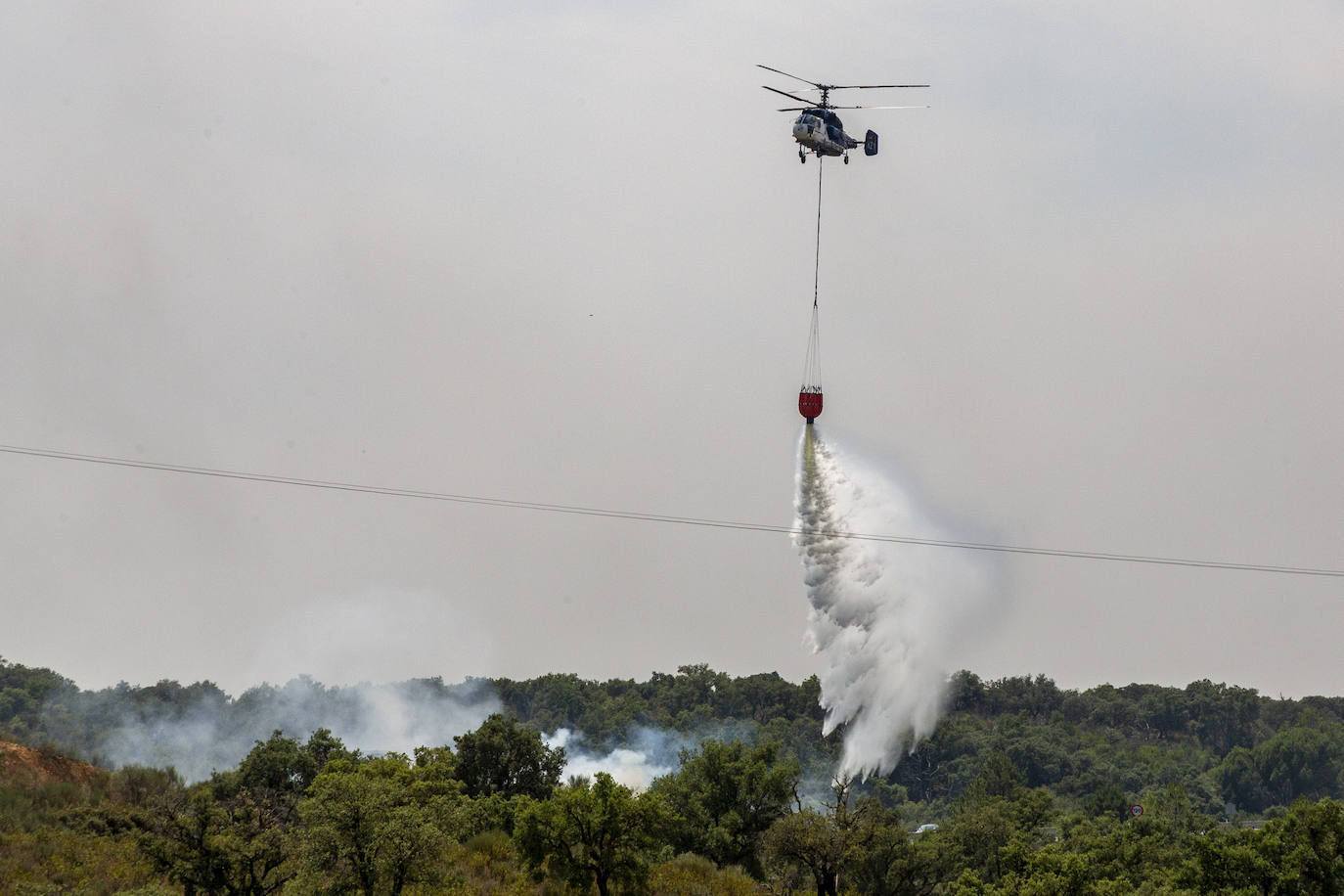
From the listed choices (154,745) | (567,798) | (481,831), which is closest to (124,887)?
(567,798)

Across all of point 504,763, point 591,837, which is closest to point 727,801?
point 504,763

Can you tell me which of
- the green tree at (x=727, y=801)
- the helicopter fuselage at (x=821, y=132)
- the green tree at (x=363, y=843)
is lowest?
the green tree at (x=363, y=843)

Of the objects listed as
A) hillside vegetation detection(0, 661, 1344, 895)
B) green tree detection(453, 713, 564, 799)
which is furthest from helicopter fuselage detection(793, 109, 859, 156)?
green tree detection(453, 713, 564, 799)

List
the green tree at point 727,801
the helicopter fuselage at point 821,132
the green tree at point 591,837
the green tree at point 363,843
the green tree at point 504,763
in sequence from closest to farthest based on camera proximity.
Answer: the green tree at point 363,843 < the green tree at point 591,837 < the helicopter fuselage at point 821,132 < the green tree at point 727,801 < the green tree at point 504,763

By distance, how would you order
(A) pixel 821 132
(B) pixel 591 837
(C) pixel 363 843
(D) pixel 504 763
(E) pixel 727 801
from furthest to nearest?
(D) pixel 504 763
(E) pixel 727 801
(A) pixel 821 132
(B) pixel 591 837
(C) pixel 363 843

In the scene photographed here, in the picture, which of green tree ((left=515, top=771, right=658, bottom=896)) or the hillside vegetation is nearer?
the hillside vegetation

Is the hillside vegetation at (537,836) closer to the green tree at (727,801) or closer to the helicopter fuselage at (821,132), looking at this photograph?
the green tree at (727,801)

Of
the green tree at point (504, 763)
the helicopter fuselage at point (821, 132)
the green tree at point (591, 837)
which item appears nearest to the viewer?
the green tree at point (591, 837)

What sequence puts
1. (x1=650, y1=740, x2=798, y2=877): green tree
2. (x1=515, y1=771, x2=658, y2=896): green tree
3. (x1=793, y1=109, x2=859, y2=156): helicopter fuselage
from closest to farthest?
(x1=515, y1=771, x2=658, y2=896): green tree, (x1=793, y1=109, x2=859, y2=156): helicopter fuselage, (x1=650, y1=740, x2=798, y2=877): green tree

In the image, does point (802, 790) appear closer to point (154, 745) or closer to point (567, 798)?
point (154, 745)

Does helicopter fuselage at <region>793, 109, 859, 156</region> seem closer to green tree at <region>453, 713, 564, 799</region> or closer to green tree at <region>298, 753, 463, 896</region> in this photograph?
green tree at <region>298, 753, 463, 896</region>

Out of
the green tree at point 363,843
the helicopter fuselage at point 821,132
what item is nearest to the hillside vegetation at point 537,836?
the green tree at point 363,843

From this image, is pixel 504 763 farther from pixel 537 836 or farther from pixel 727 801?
pixel 537 836

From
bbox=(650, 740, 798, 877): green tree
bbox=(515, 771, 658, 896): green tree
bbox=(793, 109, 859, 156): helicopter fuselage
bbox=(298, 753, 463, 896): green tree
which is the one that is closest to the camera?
bbox=(298, 753, 463, 896): green tree
